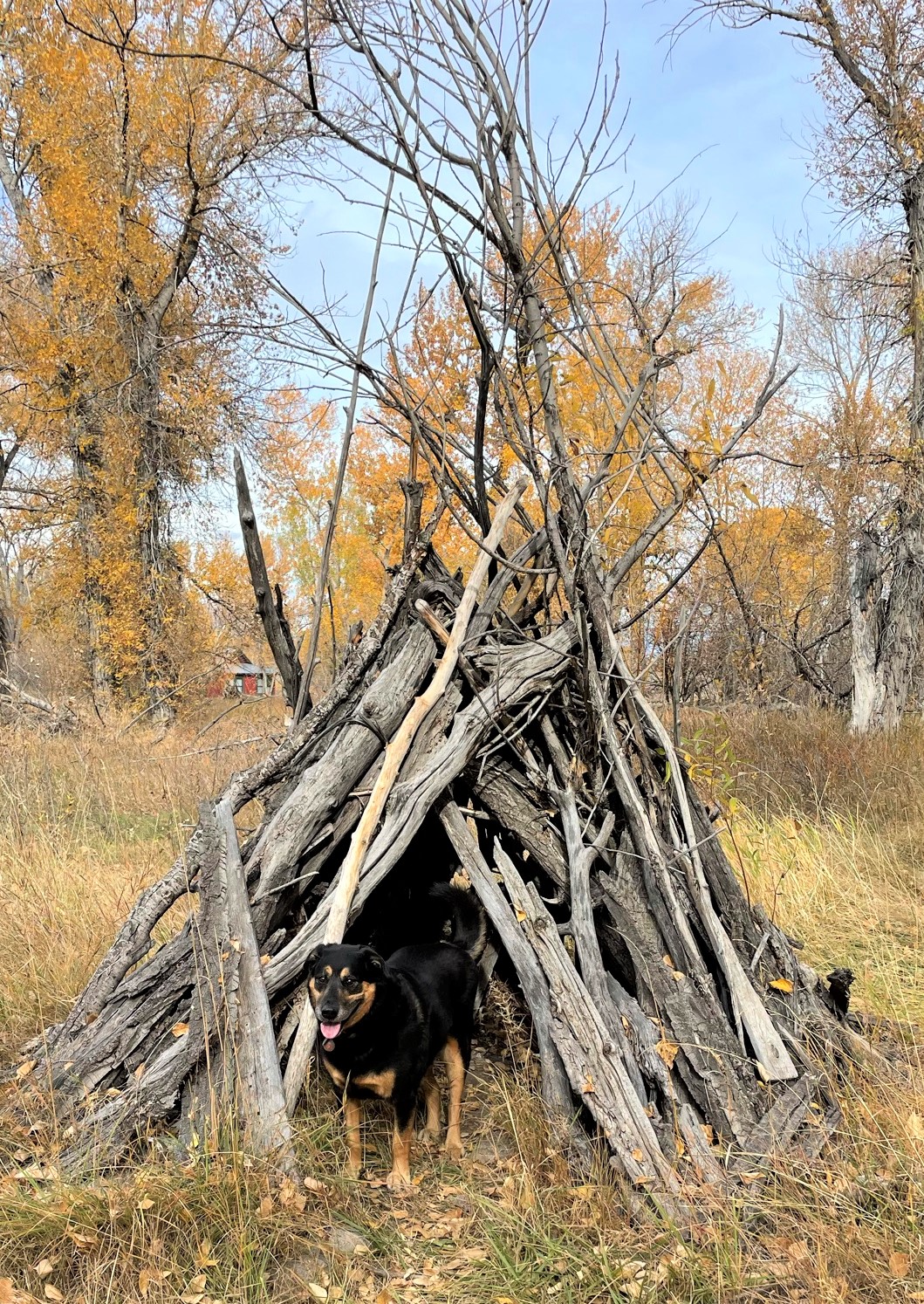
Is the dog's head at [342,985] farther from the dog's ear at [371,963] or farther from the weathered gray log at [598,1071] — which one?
the weathered gray log at [598,1071]

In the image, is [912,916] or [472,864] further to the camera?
[912,916]

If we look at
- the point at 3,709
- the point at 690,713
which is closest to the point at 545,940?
the point at 690,713

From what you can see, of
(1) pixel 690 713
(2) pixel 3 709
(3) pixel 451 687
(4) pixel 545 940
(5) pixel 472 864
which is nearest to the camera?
(4) pixel 545 940

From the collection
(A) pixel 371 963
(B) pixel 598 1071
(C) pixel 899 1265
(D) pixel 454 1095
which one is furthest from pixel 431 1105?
(C) pixel 899 1265

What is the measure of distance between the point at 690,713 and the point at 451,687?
314 inches

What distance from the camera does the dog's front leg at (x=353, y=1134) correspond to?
3.10m

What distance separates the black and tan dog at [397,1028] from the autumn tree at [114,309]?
43.8 ft

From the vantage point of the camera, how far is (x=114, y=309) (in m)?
15.9

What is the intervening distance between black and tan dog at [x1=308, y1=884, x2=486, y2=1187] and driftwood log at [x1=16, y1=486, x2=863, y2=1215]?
25 centimetres

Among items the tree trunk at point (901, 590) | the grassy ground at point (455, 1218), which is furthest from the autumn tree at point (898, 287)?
the grassy ground at point (455, 1218)

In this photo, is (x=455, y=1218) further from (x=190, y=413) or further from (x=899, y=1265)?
(x=190, y=413)

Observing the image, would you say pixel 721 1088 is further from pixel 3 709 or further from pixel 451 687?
pixel 3 709

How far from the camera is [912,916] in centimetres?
538

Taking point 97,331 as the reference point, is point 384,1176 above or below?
below
